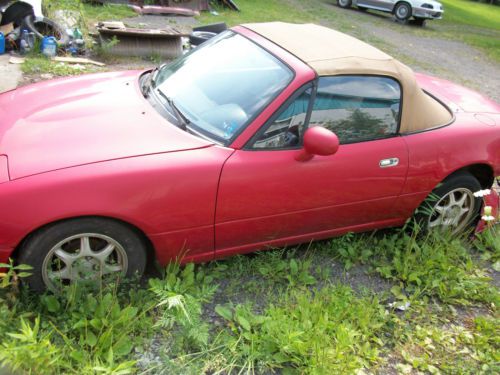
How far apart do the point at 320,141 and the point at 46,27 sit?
6.35 meters

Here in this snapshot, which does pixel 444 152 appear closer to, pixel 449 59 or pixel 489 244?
pixel 489 244

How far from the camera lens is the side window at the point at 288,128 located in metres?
2.80

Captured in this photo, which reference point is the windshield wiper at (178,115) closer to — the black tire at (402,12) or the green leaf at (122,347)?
the green leaf at (122,347)

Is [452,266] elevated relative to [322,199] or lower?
lower

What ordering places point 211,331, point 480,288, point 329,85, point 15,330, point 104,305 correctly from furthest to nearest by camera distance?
point 480,288 < point 329,85 < point 211,331 < point 104,305 < point 15,330

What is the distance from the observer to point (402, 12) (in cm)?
1631

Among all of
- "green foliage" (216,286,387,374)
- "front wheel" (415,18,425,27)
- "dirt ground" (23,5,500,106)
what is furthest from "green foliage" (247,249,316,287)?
"front wheel" (415,18,425,27)

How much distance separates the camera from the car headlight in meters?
2.31

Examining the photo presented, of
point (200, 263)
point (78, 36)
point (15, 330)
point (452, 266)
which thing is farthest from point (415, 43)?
point (15, 330)

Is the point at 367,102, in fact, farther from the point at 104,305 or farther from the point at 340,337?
the point at 104,305

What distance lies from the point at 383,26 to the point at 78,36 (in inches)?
Result: 421

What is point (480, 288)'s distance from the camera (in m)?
3.32

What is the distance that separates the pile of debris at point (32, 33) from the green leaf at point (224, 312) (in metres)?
5.58

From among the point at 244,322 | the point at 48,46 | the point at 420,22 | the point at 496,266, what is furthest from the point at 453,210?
the point at 420,22
